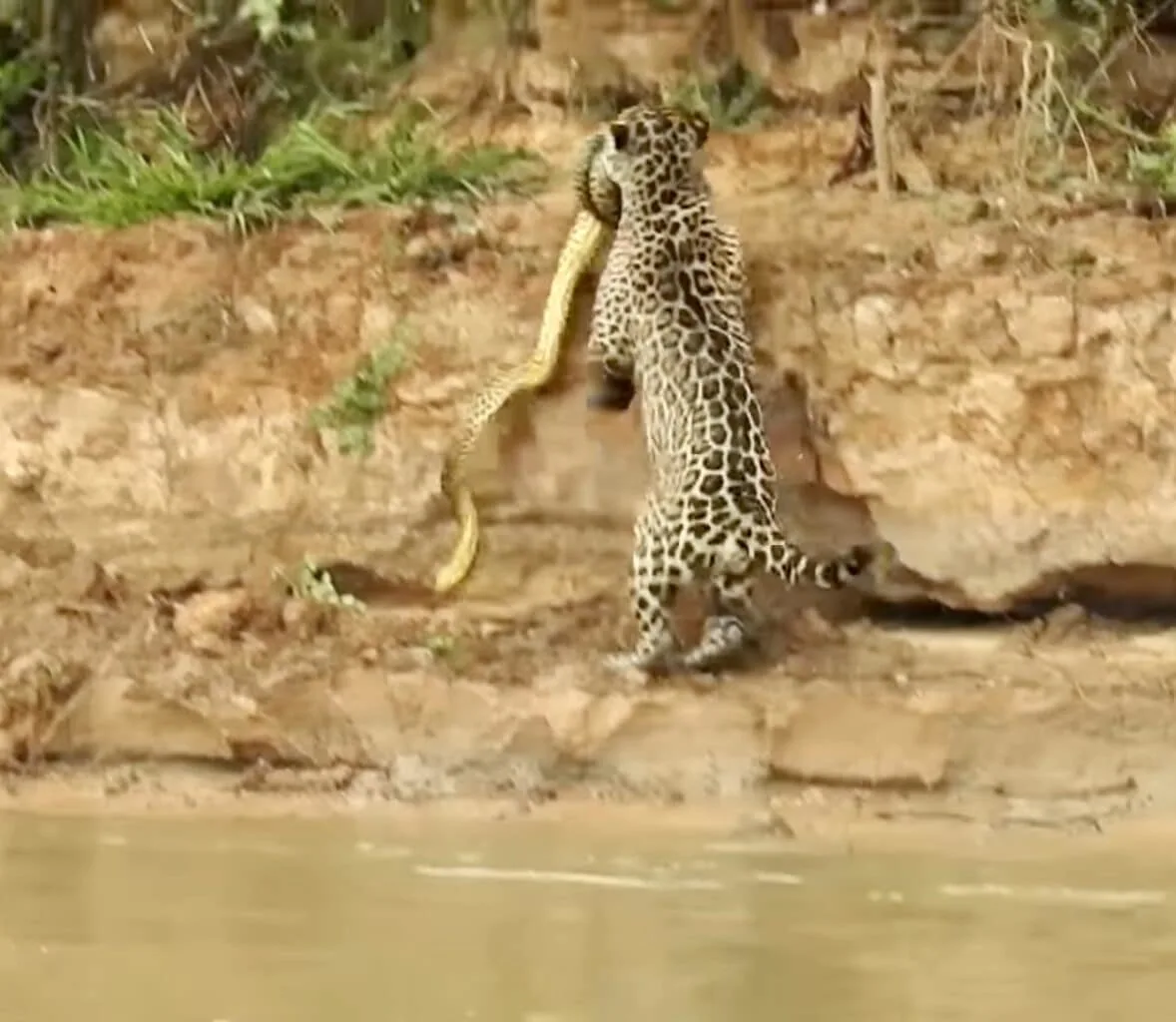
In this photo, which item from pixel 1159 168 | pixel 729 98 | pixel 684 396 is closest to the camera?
pixel 684 396

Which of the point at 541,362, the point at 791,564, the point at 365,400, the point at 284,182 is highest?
the point at 284,182

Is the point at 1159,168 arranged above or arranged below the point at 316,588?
above

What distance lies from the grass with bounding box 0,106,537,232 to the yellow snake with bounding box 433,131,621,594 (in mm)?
398

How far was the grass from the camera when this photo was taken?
5.80 meters

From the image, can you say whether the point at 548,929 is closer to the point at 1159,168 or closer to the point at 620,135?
the point at 620,135

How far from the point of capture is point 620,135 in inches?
214

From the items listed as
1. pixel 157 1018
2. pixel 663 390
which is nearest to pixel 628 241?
pixel 663 390

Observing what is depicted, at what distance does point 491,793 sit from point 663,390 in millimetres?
1033

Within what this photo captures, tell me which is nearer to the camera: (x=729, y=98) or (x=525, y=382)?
(x=525, y=382)

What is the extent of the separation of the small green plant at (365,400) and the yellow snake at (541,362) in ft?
0.76

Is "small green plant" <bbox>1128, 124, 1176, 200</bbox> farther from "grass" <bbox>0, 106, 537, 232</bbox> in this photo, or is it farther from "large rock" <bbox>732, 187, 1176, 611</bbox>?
"grass" <bbox>0, 106, 537, 232</bbox>

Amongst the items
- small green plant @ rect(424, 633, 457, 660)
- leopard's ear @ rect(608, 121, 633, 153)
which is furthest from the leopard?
small green plant @ rect(424, 633, 457, 660)

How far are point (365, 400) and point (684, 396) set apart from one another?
2.96ft

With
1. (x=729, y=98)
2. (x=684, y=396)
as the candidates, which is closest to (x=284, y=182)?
(x=729, y=98)
